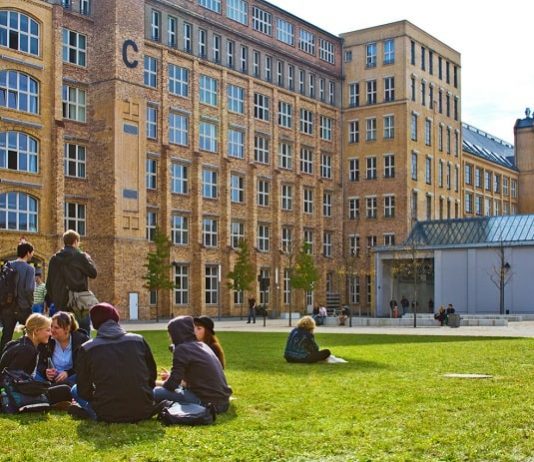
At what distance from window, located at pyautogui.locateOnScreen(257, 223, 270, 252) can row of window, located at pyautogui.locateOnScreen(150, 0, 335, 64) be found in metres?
15.1

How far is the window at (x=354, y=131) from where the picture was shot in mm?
76375

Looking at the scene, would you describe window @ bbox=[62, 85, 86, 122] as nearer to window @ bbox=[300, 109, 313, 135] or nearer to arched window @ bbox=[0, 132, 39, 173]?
arched window @ bbox=[0, 132, 39, 173]

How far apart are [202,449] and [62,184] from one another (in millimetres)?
42507

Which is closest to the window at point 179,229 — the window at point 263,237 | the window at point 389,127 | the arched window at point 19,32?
the window at point 263,237

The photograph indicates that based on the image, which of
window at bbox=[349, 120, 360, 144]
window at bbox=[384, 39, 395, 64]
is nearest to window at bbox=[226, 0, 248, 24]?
window at bbox=[384, 39, 395, 64]

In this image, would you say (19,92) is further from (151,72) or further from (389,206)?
(389,206)

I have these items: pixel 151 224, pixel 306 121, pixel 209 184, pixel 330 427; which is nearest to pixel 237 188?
pixel 209 184

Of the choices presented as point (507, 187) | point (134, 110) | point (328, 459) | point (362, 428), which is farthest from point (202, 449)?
point (507, 187)

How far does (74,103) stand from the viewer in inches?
2021

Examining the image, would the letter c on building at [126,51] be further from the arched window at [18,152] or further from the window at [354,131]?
the window at [354,131]

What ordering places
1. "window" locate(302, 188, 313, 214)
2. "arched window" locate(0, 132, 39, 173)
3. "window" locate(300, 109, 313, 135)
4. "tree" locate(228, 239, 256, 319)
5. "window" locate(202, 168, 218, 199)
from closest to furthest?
"arched window" locate(0, 132, 39, 173) → "tree" locate(228, 239, 256, 319) → "window" locate(202, 168, 218, 199) → "window" locate(302, 188, 313, 214) → "window" locate(300, 109, 313, 135)

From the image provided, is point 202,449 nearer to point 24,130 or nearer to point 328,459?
point 328,459

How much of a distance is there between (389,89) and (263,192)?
53.5ft

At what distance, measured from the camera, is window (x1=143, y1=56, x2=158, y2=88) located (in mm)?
56375
